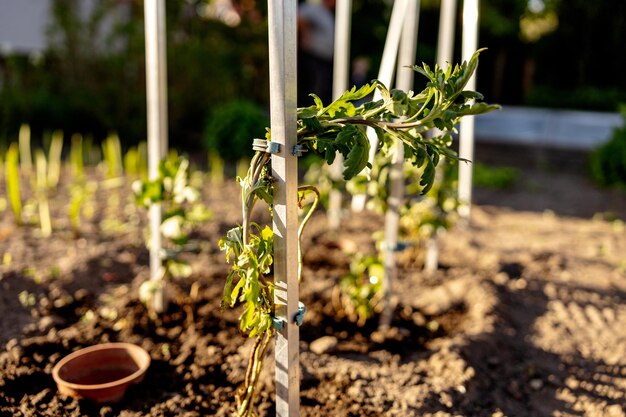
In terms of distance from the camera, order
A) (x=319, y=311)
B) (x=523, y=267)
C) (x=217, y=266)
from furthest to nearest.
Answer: (x=523, y=267), (x=217, y=266), (x=319, y=311)

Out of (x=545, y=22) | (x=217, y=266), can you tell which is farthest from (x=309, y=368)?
(x=545, y=22)

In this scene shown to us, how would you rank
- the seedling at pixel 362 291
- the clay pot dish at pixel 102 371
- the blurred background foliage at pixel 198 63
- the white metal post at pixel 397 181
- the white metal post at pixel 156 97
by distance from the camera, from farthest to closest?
the blurred background foliage at pixel 198 63 → the seedling at pixel 362 291 → the white metal post at pixel 397 181 → the white metal post at pixel 156 97 → the clay pot dish at pixel 102 371

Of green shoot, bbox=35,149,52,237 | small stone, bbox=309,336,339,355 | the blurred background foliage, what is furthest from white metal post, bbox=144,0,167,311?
the blurred background foliage

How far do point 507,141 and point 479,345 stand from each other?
529 cm

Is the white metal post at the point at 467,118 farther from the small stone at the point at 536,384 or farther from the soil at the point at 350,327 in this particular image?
the small stone at the point at 536,384

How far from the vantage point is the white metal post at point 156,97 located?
2.38 metres

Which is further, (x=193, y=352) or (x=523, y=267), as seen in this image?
(x=523, y=267)

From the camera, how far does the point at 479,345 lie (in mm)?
2590

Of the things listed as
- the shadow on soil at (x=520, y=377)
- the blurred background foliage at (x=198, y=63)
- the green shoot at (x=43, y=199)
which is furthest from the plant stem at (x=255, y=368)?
the blurred background foliage at (x=198, y=63)

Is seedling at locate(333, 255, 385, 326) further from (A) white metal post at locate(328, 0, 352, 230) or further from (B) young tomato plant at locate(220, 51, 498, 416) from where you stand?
(B) young tomato plant at locate(220, 51, 498, 416)

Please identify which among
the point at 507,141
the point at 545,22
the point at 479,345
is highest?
the point at 545,22

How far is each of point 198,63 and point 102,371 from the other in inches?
224

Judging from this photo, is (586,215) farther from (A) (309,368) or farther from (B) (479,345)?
(A) (309,368)

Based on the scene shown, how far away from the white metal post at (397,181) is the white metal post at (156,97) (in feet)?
3.43
